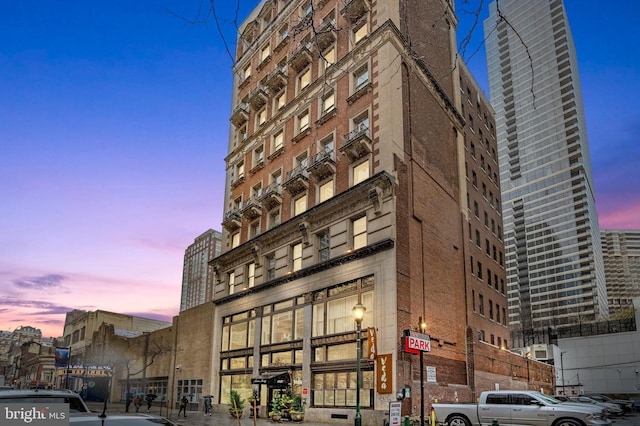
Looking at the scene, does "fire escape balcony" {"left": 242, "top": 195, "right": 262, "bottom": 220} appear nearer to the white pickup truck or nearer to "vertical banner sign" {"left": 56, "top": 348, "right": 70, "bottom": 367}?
the white pickup truck

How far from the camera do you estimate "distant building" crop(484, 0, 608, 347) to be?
571 feet

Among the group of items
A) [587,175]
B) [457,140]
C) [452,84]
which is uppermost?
[587,175]

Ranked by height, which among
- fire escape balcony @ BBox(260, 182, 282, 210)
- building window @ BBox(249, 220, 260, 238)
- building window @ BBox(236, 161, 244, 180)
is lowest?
building window @ BBox(249, 220, 260, 238)

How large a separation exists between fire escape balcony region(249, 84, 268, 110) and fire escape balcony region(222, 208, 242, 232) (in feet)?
33.2

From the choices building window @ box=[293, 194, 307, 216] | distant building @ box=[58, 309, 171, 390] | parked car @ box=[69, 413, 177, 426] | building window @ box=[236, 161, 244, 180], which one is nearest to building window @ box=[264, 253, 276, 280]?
building window @ box=[293, 194, 307, 216]

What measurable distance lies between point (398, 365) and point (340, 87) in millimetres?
20857

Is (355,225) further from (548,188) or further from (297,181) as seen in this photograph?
(548,188)

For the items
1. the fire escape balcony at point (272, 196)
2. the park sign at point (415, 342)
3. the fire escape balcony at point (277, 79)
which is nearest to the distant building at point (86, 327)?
the fire escape balcony at point (272, 196)

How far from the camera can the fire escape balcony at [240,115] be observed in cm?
5109

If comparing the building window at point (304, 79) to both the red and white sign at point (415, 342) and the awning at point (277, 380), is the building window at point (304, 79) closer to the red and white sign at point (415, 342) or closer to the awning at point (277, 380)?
the awning at point (277, 380)

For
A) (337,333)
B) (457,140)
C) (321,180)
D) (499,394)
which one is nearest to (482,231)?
(457,140)

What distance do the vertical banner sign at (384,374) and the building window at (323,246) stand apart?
A: 29.6 feet

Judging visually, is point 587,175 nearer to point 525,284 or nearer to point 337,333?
point 525,284

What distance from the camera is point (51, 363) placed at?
133875 mm
